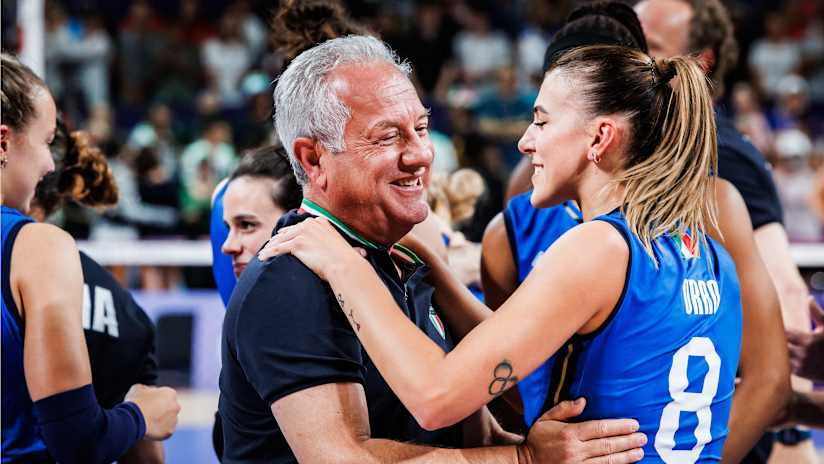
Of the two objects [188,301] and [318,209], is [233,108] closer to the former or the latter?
[188,301]

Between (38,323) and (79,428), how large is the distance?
31cm

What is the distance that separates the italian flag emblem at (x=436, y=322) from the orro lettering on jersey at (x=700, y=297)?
0.67 metres

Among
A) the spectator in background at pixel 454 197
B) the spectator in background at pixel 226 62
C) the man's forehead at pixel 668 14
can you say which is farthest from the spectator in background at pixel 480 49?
the man's forehead at pixel 668 14

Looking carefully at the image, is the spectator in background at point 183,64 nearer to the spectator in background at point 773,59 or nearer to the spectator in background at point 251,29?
the spectator in background at point 251,29

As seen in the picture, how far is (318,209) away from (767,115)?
1128 cm

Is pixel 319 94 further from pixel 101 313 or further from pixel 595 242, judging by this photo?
pixel 101 313

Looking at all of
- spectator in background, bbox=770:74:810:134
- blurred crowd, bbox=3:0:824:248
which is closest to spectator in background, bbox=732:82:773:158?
blurred crowd, bbox=3:0:824:248

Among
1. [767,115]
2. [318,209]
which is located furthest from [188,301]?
[767,115]

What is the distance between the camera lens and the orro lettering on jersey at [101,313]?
2.94 metres

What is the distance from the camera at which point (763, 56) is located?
521 inches

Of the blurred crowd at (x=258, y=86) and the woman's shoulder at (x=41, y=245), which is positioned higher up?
the woman's shoulder at (x=41, y=245)

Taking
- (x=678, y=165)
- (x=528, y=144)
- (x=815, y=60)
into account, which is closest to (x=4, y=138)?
(x=528, y=144)

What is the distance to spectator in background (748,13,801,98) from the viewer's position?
43.0ft

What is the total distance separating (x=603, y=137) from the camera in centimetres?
250
